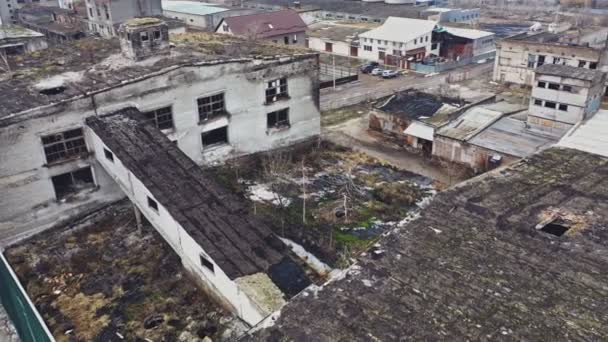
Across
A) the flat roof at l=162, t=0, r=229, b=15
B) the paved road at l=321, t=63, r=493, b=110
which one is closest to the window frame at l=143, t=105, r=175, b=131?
the paved road at l=321, t=63, r=493, b=110

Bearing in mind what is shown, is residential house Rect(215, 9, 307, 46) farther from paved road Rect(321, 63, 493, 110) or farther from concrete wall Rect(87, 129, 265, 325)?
concrete wall Rect(87, 129, 265, 325)

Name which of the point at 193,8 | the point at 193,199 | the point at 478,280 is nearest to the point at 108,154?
the point at 193,199

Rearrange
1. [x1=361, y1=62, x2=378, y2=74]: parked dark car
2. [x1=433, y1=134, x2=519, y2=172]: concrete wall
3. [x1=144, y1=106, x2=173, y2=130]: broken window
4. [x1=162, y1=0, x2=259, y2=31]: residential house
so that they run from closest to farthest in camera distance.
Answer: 1. [x1=144, y1=106, x2=173, y2=130]: broken window
2. [x1=433, y1=134, x2=519, y2=172]: concrete wall
3. [x1=361, y1=62, x2=378, y2=74]: parked dark car
4. [x1=162, y1=0, x2=259, y2=31]: residential house

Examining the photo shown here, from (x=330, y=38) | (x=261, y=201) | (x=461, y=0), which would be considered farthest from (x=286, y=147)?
(x=461, y=0)

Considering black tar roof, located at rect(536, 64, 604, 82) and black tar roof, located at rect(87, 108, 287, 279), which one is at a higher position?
black tar roof, located at rect(536, 64, 604, 82)

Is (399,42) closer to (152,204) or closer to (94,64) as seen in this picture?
(94,64)

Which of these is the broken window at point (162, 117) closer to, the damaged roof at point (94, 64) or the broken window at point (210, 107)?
the broken window at point (210, 107)

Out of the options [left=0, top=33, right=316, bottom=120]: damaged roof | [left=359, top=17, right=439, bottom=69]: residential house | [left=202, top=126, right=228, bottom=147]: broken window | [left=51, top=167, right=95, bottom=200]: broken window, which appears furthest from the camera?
[left=359, top=17, right=439, bottom=69]: residential house
